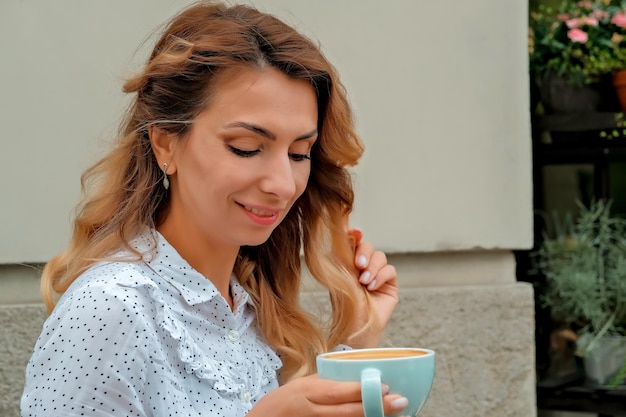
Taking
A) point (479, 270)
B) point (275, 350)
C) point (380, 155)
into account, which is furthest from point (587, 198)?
point (275, 350)

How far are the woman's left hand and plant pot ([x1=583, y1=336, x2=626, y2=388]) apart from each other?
1.26m

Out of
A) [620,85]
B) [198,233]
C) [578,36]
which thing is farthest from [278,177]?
[620,85]

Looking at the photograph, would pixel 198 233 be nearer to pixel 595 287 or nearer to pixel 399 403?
pixel 399 403

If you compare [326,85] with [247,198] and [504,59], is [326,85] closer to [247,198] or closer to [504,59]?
[247,198]

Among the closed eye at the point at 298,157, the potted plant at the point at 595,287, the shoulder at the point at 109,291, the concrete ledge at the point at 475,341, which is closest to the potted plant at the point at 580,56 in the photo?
the potted plant at the point at 595,287

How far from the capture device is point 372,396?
1.40m

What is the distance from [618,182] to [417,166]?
3.12ft

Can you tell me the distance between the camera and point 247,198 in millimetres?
1849

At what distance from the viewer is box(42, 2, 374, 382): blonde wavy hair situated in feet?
6.31

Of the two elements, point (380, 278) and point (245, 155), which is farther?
point (380, 278)

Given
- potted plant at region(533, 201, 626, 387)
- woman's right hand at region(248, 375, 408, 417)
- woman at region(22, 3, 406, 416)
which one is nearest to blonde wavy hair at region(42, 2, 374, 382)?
woman at region(22, 3, 406, 416)

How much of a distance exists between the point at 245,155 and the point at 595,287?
189 cm

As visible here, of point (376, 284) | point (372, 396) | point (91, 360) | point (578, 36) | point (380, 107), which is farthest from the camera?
point (578, 36)

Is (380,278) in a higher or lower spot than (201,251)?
lower
